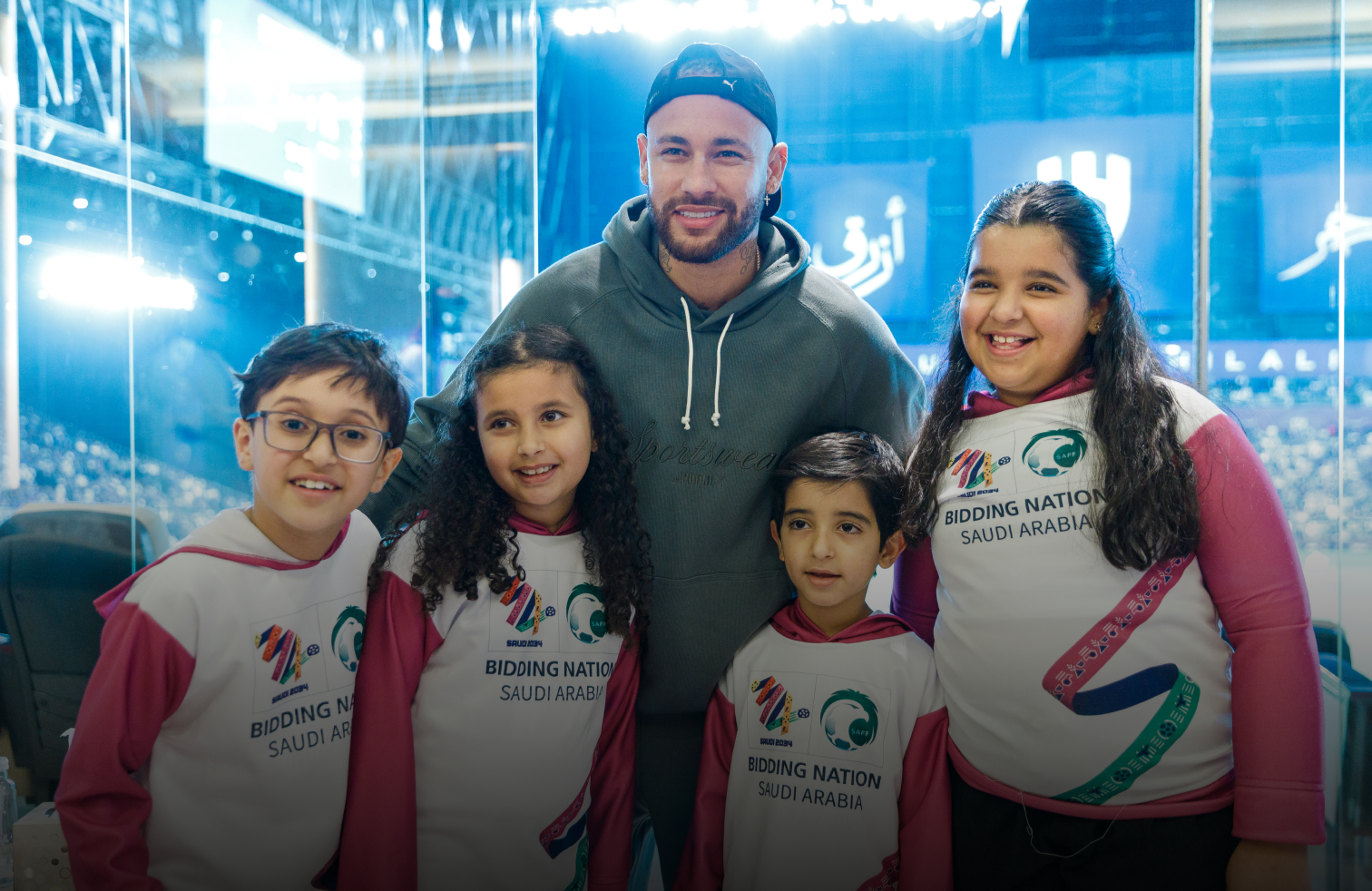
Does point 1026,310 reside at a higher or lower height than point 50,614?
higher

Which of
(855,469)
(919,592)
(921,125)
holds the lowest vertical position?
(919,592)

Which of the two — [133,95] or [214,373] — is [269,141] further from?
[214,373]

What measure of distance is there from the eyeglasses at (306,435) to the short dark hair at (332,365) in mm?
47

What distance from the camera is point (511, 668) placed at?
4.51ft

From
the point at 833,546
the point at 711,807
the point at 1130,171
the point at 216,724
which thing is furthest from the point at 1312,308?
the point at 216,724

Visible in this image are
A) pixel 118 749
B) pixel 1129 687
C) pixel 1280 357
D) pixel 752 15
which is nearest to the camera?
pixel 118 749

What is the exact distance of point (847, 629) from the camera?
1.48 m

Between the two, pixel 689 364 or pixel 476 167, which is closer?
pixel 689 364

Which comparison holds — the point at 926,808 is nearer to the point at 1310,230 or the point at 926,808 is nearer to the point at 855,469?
the point at 855,469

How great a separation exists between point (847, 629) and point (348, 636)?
88 centimetres

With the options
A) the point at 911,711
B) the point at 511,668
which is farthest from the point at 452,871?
the point at 911,711

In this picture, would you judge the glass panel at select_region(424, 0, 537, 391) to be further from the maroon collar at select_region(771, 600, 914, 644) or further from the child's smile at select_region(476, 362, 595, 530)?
the maroon collar at select_region(771, 600, 914, 644)

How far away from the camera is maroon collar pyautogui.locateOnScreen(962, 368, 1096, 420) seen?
4.27 feet

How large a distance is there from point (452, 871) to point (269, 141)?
197 cm
